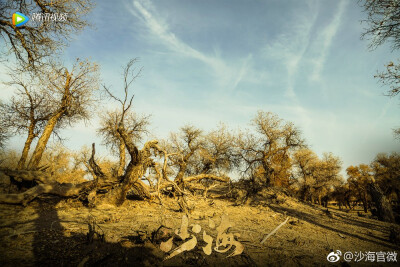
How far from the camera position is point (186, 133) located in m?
21.8

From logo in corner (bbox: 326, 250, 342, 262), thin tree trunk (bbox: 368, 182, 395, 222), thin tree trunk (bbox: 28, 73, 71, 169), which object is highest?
thin tree trunk (bbox: 28, 73, 71, 169)

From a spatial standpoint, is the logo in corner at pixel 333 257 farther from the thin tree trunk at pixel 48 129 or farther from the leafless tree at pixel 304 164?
the leafless tree at pixel 304 164

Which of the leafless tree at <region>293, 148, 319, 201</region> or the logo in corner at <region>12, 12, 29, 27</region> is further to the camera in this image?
the leafless tree at <region>293, 148, 319, 201</region>

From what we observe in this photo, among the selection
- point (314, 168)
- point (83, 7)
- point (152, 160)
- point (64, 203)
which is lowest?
point (64, 203)

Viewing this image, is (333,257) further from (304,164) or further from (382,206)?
(304,164)

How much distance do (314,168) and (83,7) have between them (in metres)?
41.4

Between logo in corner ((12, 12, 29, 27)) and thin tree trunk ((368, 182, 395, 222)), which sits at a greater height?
logo in corner ((12, 12, 29, 27))

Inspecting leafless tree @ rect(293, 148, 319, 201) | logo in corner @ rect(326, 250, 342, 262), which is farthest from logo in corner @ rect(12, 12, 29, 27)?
leafless tree @ rect(293, 148, 319, 201)

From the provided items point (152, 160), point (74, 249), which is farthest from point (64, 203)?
point (74, 249)

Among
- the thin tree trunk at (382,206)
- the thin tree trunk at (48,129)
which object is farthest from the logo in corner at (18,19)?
the thin tree trunk at (382,206)

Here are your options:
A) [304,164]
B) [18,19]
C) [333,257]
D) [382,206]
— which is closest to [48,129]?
[18,19]

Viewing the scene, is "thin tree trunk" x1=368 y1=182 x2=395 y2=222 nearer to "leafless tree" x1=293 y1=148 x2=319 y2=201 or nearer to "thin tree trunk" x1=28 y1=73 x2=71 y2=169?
"thin tree trunk" x1=28 y1=73 x2=71 y2=169

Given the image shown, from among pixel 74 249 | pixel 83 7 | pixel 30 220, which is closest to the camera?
pixel 74 249

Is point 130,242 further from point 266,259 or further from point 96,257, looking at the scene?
point 266,259
